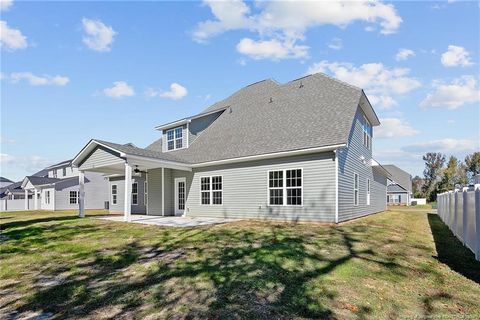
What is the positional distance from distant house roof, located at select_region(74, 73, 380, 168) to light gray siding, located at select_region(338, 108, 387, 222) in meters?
1.20

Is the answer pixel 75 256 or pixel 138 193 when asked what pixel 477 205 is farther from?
pixel 138 193

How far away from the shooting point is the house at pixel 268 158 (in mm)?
12750

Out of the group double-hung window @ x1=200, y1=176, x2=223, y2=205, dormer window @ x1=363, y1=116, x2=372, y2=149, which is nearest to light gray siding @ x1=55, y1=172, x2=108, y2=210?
double-hung window @ x1=200, y1=176, x2=223, y2=205

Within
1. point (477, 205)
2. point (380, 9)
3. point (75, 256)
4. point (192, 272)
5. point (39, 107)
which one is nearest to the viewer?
point (192, 272)

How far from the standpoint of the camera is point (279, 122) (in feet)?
51.3

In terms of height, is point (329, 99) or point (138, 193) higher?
point (329, 99)

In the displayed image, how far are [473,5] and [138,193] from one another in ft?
65.5

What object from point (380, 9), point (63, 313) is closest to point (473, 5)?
point (380, 9)

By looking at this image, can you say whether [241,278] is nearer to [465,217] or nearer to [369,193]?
[465,217]

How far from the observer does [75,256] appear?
7074mm

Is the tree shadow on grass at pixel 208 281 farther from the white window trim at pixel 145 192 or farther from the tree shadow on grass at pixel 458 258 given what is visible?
the white window trim at pixel 145 192

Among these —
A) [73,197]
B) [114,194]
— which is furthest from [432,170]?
[73,197]

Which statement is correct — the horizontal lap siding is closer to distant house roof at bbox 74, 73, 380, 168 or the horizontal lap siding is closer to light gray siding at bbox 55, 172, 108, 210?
distant house roof at bbox 74, 73, 380, 168

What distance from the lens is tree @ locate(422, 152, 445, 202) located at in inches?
2357
